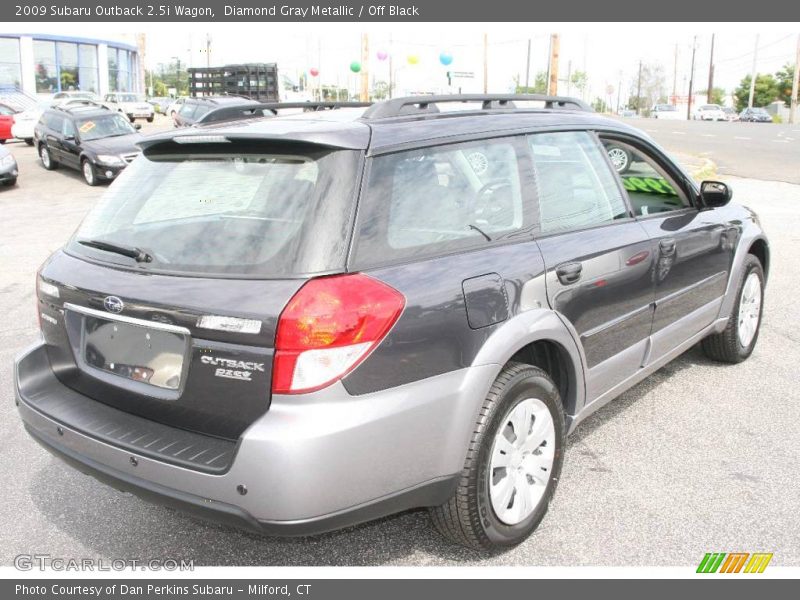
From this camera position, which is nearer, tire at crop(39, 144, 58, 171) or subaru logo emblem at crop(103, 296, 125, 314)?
subaru logo emblem at crop(103, 296, 125, 314)

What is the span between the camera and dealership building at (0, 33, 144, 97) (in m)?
53.1

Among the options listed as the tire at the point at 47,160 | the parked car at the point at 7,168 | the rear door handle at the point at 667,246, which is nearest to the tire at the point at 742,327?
the rear door handle at the point at 667,246

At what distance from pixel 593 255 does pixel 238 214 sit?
161 centimetres

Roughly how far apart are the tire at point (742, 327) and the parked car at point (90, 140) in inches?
545

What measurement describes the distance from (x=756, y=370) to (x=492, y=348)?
3.14m

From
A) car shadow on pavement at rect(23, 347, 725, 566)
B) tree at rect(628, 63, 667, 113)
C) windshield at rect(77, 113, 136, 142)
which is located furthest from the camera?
tree at rect(628, 63, 667, 113)

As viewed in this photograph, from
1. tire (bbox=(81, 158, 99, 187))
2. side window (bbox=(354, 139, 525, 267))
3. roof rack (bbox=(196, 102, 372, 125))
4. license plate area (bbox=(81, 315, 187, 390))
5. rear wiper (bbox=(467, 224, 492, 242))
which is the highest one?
roof rack (bbox=(196, 102, 372, 125))

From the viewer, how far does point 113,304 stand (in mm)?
2754

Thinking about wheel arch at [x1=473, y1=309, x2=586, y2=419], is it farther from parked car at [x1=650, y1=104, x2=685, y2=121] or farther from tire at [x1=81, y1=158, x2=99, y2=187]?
parked car at [x1=650, y1=104, x2=685, y2=121]

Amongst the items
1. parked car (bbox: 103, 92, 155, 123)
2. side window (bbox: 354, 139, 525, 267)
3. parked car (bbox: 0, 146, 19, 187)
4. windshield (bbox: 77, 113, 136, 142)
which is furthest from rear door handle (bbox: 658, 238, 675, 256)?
parked car (bbox: 103, 92, 155, 123)

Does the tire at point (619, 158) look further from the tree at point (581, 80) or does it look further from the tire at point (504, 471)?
the tree at point (581, 80)

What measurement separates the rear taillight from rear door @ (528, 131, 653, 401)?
3.25ft

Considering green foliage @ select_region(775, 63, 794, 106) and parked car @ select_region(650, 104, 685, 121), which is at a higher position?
green foliage @ select_region(775, 63, 794, 106)

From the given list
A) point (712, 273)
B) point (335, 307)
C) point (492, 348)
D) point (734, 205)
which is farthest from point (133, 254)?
point (734, 205)
